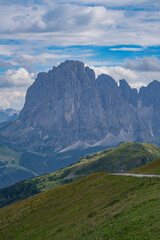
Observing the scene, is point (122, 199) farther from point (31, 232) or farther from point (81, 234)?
point (31, 232)

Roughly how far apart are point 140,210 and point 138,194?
1001 cm

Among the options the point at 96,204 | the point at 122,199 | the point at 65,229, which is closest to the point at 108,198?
the point at 96,204

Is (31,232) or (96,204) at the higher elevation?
(96,204)

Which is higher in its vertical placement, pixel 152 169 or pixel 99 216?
pixel 99 216

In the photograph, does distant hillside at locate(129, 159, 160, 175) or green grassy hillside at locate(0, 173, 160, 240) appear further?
distant hillside at locate(129, 159, 160, 175)

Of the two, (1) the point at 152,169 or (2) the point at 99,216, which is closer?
(2) the point at 99,216

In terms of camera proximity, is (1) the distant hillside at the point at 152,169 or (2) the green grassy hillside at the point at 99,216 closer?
(2) the green grassy hillside at the point at 99,216

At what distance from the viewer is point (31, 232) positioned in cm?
5525

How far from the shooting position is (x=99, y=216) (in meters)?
43.2

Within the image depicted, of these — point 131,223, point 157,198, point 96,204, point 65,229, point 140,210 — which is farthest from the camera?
point 96,204

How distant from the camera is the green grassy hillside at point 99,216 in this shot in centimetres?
3247

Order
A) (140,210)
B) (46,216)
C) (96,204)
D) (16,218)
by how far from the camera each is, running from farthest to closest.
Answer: (16,218), (46,216), (96,204), (140,210)

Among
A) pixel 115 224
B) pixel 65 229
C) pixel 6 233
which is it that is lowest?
pixel 6 233

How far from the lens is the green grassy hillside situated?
32.5m
